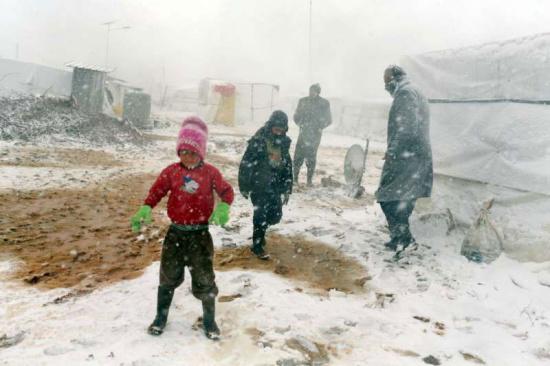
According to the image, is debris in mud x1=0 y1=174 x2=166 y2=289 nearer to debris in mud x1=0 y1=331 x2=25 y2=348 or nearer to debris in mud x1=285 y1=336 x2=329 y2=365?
debris in mud x1=0 y1=331 x2=25 y2=348

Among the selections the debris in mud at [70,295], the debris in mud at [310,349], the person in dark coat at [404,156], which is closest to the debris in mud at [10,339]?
the debris in mud at [70,295]

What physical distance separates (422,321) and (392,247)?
1.87 m

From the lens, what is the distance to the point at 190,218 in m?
3.21

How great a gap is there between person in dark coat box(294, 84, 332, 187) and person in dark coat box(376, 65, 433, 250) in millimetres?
3891

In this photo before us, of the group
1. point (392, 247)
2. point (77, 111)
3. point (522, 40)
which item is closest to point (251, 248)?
point (392, 247)

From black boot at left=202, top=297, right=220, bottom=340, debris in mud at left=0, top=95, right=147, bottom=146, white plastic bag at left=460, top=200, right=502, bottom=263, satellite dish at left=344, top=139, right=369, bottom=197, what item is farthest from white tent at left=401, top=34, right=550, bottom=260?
debris in mud at left=0, top=95, right=147, bottom=146

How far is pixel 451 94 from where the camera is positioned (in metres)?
6.51

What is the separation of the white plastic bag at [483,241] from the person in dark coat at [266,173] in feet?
7.78

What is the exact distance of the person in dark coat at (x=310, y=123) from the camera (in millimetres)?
9341

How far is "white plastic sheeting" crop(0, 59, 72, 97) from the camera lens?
77.8 ft

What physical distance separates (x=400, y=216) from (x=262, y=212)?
5.88 ft

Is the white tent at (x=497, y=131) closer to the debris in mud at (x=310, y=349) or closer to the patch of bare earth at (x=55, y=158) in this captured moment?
the debris in mud at (x=310, y=349)

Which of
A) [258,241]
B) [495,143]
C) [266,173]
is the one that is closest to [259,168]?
[266,173]

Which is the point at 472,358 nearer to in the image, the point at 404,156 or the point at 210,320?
the point at 210,320
